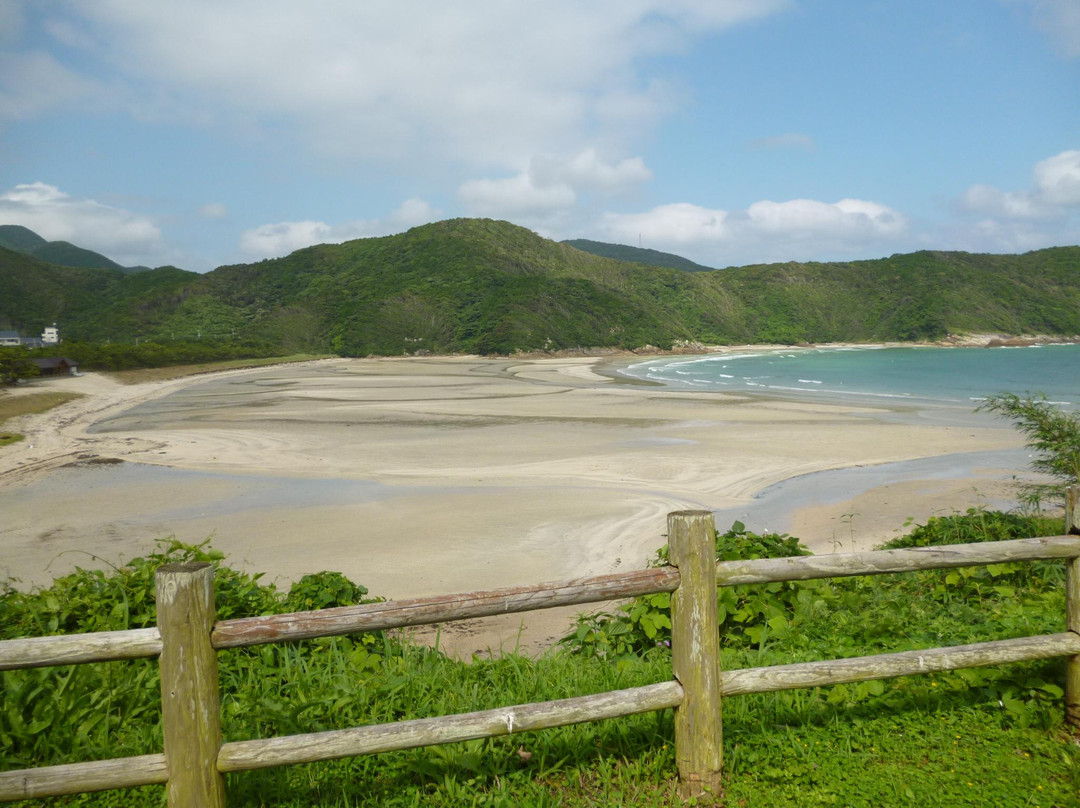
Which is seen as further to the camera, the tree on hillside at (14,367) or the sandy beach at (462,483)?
the tree on hillside at (14,367)

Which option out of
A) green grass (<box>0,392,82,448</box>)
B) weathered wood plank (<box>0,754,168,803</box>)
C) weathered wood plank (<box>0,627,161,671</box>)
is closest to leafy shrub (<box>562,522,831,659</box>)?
weathered wood plank (<box>0,754,168,803</box>)

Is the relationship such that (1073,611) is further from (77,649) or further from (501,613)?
(77,649)

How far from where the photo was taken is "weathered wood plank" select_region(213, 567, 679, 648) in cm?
263

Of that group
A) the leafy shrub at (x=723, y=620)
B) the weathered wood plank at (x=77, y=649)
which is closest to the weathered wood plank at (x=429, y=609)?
the weathered wood plank at (x=77, y=649)

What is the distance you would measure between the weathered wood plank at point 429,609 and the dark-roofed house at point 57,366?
167 feet

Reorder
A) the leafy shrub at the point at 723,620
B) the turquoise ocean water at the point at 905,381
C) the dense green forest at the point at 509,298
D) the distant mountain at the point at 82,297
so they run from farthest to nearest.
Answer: the dense green forest at the point at 509,298, the distant mountain at the point at 82,297, the turquoise ocean water at the point at 905,381, the leafy shrub at the point at 723,620

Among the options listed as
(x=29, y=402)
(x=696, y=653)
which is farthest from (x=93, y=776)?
(x=29, y=402)

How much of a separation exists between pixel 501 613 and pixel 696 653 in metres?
0.87

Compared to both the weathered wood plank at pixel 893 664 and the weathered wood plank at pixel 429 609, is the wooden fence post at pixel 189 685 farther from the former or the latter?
the weathered wood plank at pixel 893 664

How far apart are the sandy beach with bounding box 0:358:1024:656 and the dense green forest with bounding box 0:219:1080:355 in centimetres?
6322

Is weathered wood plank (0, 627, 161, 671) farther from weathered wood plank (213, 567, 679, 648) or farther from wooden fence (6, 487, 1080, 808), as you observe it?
weathered wood plank (213, 567, 679, 648)

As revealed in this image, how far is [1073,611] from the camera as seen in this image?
350 cm

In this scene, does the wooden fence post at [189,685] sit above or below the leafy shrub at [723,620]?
above

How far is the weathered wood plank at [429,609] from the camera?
263 centimetres
